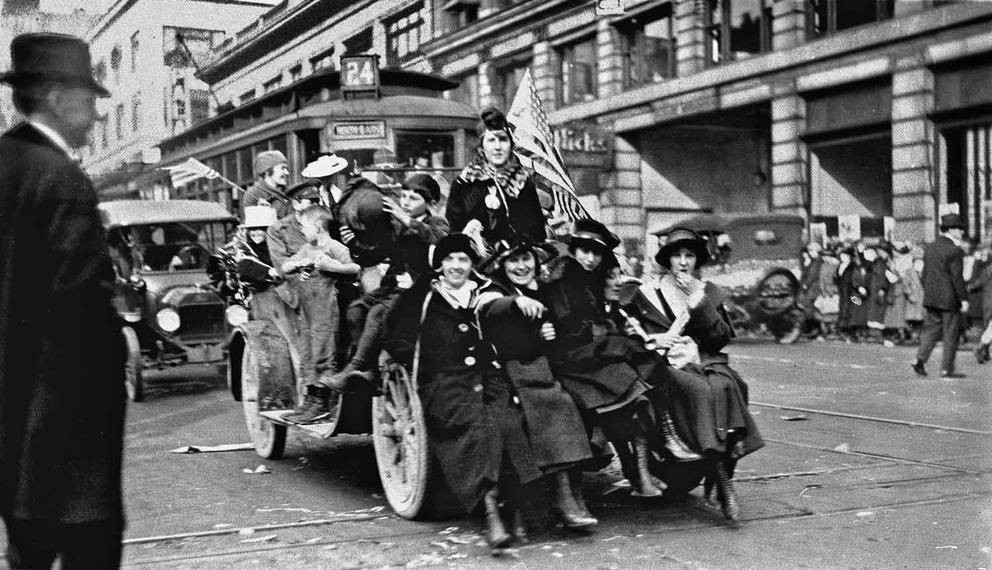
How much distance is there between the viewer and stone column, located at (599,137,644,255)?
2958cm

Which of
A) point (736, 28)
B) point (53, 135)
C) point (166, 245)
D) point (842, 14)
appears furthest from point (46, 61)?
point (736, 28)

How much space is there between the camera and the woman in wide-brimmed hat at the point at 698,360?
577cm

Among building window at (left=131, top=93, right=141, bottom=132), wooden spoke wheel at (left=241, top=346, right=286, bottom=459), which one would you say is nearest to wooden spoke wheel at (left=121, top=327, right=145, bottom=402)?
building window at (left=131, top=93, right=141, bottom=132)

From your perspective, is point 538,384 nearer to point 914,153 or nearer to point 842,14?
point 914,153

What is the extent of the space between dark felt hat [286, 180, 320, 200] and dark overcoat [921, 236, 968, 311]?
8559 millimetres

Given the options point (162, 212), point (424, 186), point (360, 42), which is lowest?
point (424, 186)

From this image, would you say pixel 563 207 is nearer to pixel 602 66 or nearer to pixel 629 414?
pixel 629 414

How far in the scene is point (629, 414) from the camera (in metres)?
5.88

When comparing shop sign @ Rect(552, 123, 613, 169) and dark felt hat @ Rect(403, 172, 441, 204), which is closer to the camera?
dark felt hat @ Rect(403, 172, 441, 204)

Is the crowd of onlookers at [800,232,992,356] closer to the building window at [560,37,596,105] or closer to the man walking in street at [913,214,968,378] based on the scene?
the man walking in street at [913,214,968,378]

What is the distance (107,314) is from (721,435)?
11.9 ft

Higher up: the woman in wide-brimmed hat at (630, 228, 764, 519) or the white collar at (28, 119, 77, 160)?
the white collar at (28, 119, 77, 160)

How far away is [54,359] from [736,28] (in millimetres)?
24514

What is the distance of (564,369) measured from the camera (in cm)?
591
